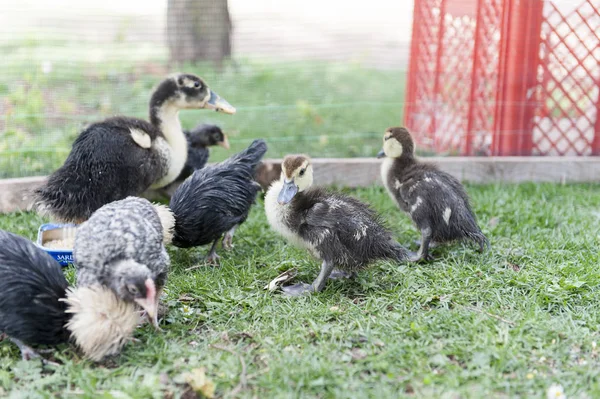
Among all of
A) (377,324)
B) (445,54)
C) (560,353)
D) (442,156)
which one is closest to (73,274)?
(377,324)

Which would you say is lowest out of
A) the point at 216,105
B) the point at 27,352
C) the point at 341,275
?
the point at 27,352

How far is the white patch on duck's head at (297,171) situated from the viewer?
4.21m

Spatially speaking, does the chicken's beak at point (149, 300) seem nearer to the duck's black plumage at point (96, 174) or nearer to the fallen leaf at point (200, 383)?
the fallen leaf at point (200, 383)

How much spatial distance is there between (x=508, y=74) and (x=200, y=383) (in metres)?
4.49

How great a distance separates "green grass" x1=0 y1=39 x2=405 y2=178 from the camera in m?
6.75

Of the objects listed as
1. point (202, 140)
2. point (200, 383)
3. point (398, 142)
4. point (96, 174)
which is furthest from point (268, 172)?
point (200, 383)

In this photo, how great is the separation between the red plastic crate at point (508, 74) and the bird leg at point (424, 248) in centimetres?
223

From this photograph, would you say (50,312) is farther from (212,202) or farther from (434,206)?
(434,206)

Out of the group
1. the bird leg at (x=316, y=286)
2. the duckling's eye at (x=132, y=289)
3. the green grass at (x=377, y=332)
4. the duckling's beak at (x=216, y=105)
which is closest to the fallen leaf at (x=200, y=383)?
the green grass at (x=377, y=332)

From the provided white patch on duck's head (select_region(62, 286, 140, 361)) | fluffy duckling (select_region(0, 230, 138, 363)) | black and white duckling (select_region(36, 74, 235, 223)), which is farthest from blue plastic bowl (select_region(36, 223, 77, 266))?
white patch on duck's head (select_region(62, 286, 140, 361))

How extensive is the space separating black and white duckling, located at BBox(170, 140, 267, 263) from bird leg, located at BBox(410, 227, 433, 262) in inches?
50.5

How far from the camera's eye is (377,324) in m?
3.74

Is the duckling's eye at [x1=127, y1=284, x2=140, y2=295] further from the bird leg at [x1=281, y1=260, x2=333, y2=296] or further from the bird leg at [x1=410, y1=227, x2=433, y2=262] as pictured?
the bird leg at [x1=410, y1=227, x2=433, y2=262]

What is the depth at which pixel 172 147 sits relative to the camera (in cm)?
545
